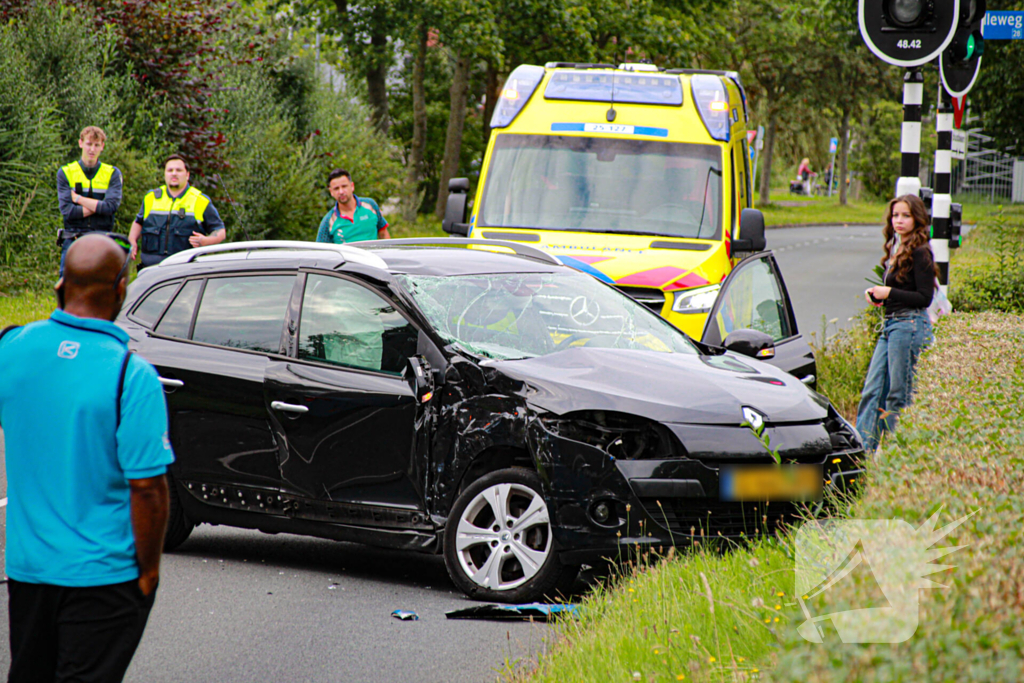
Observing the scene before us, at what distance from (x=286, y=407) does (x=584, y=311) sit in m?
1.63

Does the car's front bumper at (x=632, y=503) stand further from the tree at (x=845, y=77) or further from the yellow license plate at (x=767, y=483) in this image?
the tree at (x=845, y=77)

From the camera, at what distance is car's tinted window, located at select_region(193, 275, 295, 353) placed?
6.37 meters

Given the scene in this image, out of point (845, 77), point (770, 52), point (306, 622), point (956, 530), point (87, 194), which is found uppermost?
point (770, 52)

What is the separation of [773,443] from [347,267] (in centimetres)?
228

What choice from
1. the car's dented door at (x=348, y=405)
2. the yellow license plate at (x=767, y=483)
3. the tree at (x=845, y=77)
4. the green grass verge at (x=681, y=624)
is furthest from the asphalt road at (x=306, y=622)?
the tree at (x=845, y=77)

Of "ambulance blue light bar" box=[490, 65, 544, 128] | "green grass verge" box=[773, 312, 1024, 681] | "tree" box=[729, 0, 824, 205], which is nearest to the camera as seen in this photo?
"green grass verge" box=[773, 312, 1024, 681]

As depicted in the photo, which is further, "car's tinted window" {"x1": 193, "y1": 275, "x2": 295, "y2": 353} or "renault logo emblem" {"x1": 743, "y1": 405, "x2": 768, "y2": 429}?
"car's tinted window" {"x1": 193, "y1": 275, "x2": 295, "y2": 353}

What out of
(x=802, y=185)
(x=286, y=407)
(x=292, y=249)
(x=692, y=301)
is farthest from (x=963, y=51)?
(x=802, y=185)

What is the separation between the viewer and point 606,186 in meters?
11.4

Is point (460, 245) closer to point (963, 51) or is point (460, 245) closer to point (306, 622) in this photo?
point (306, 622)

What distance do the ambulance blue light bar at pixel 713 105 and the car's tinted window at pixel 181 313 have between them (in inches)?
241

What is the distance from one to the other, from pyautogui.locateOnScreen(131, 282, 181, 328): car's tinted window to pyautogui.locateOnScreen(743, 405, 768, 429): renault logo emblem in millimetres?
3166

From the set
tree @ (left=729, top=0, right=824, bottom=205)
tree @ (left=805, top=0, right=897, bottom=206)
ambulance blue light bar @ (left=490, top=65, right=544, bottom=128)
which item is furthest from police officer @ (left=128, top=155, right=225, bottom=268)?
tree @ (left=805, top=0, right=897, bottom=206)

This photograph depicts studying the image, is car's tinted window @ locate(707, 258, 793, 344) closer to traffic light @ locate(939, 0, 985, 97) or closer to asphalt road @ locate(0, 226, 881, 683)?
asphalt road @ locate(0, 226, 881, 683)
